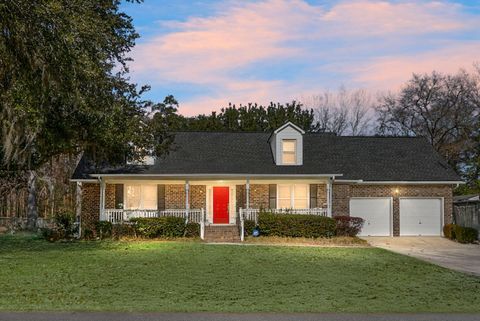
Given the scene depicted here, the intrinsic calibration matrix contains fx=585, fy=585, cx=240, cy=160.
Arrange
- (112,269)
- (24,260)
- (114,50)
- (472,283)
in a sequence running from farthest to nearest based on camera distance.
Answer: (114,50)
(24,260)
(112,269)
(472,283)

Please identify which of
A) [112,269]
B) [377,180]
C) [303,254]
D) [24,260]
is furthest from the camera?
[377,180]

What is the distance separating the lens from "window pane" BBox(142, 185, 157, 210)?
92.7 ft

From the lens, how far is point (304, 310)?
9.14 metres

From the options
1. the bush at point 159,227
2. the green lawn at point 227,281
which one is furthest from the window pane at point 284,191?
the green lawn at point 227,281

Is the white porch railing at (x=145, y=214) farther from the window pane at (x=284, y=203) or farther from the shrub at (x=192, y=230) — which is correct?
the window pane at (x=284, y=203)

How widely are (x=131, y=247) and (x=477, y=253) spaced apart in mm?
12580

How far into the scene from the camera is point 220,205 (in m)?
28.8

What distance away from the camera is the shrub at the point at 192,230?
25188 mm

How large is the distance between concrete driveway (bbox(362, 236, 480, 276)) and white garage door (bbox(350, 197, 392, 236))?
83 cm

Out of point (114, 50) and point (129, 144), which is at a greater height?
point (114, 50)

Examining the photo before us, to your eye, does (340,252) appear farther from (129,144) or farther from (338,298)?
(338,298)

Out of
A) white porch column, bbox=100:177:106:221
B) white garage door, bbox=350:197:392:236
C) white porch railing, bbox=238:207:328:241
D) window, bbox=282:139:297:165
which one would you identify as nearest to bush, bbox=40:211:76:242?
white porch column, bbox=100:177:106:221

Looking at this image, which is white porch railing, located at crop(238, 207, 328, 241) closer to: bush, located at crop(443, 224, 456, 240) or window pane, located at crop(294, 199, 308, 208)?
window pane, located at crop(294, 199, 308, 208)

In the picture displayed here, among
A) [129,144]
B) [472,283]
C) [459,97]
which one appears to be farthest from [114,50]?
[459,97]
